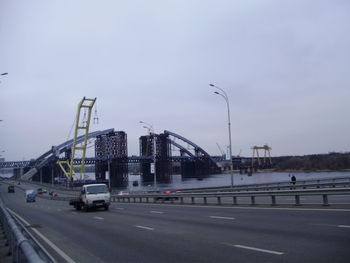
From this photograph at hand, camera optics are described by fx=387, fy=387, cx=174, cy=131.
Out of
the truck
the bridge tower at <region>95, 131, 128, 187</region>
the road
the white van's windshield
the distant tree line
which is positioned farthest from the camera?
the bridge tower at <region>95, 131, 128, 187</region>

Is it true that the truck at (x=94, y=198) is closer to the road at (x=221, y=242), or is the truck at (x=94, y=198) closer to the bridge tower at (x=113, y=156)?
the road at (x=221, y=242)

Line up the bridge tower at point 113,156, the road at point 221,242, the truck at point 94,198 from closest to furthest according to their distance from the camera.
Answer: the road at point 221,242
the truck at point 94,198
the bridge tower at point 113,156

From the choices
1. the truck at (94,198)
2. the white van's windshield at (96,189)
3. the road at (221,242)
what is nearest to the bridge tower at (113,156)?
the white van's windshield at (96,189)

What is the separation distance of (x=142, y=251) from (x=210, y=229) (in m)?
4.09

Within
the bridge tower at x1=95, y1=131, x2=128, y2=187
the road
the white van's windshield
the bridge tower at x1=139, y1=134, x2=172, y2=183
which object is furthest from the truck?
the bridge tower at x1=139, y1=134, x2=172, y2=183

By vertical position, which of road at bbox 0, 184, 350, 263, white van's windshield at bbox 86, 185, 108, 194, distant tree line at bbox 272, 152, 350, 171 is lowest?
road at bbox 0, 184, 350, 263

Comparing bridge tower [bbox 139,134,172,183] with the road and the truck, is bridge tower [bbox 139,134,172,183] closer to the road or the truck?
the truck

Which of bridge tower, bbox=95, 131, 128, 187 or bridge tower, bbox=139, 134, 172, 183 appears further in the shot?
bridge tower, bbox=139, 134, 172, 183

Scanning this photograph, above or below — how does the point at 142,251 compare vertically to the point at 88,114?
below

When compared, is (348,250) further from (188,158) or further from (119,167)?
(188,158)

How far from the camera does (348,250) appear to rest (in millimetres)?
8086

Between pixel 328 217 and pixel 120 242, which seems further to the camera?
pixel 328 217

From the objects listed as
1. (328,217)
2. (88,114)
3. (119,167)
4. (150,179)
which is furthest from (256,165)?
(328,217)

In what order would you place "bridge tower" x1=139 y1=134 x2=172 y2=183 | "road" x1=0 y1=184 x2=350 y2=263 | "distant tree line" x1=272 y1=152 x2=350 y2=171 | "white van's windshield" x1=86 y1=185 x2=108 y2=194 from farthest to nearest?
"bridge tower" x1=139 y1=134 x2=172 y2=183, "distant tree line" x1=272 y1=152 x2=350 y2=171, "white van's windshield" x1=86 y1=185 x2=108 y2=194, "road" x1=0 y1=184 x2=350 y2=263
